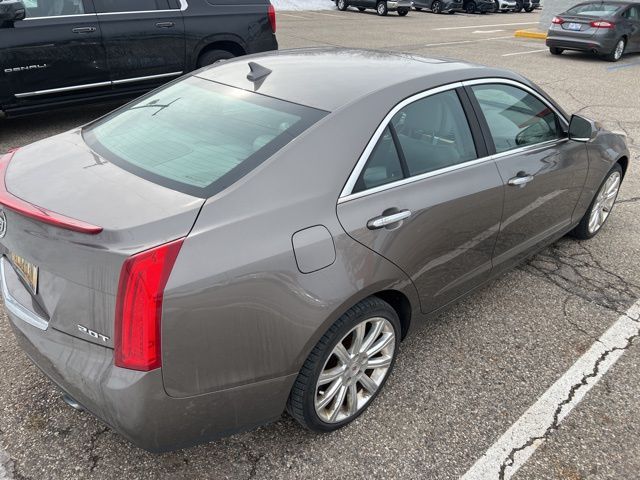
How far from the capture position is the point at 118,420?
1913 millimetres

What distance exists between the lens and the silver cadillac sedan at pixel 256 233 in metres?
1.86

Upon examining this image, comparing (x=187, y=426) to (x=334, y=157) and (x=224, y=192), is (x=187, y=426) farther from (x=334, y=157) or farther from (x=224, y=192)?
(x=334, y=157)

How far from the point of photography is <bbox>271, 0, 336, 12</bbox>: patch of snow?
26.2 meters

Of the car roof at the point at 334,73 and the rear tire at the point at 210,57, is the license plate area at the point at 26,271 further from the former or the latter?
the rear tire at the point at 210,57

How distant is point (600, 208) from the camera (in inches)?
175

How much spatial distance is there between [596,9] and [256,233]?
606 inches

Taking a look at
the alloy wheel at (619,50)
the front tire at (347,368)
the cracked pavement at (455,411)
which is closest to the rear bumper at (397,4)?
the alloy wheel at (619,50)

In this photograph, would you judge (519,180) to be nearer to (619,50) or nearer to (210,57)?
(210,57)

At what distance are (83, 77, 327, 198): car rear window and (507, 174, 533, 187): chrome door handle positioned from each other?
4.21 feet

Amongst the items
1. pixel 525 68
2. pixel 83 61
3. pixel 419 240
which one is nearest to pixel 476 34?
pixel 525 68

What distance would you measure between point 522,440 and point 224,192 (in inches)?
69.5

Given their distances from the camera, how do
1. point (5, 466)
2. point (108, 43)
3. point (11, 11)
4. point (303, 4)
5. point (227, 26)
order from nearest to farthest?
point (5, 466)
point (11, 11)
point (108, 43)
point (227, 26)
point (303, 4)

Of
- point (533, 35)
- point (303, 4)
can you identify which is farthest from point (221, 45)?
point (303, 4)

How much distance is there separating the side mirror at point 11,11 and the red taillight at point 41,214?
419 cm
